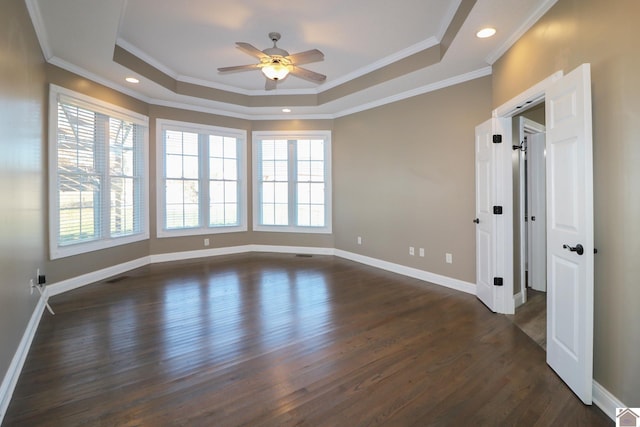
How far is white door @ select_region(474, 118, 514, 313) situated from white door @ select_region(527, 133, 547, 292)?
1206mm

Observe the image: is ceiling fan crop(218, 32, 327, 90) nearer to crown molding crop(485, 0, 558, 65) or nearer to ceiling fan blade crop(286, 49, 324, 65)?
ceiling fan blade crop(286, 49, 324, 65)

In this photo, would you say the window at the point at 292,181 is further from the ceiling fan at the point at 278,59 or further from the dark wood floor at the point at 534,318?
the dark wood floor at the point at 534,318

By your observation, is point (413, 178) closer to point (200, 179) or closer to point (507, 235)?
point (507, 235)

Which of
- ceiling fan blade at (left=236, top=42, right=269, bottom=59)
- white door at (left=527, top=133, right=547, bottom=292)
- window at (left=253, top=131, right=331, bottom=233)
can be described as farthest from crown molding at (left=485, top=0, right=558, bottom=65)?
window at (left=253, top=131, right=331, bottom=233)

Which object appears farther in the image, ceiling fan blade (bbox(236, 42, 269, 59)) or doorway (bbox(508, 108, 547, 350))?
doorway (bbox(508, 108, 547, 350))

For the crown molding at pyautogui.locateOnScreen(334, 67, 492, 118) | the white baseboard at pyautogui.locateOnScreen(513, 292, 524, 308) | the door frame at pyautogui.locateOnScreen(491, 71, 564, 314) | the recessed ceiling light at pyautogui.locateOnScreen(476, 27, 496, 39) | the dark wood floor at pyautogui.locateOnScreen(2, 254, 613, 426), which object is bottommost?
the dark wood floor at pyautogui.locateOnScreen(2, 254, 613, 426)

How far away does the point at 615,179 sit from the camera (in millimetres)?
1803

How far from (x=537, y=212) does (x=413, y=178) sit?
1666mm

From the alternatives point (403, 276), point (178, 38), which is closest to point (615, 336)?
point (403, 276)

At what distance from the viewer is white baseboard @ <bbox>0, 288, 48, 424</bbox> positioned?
1848 millimetres

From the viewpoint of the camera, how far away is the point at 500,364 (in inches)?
91.8

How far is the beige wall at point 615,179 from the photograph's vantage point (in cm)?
168

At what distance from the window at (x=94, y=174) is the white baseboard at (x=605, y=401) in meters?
5.23

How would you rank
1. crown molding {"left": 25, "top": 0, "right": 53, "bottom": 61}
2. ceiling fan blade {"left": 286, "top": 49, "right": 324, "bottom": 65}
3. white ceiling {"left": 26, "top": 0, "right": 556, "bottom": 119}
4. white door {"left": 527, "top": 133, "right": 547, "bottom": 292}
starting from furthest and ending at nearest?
white door {"left": 527, "top": 133, "right": 547, "bottom": 292}
ceiling fan blade {"left": 286, "top": 49, "right": 324, "bottom": 65}
white ceiling {"left": 26, "top": 0, "right": 556, "bottom": 119}
crown molding {"left": 25, "top": 0, "right": 53, "bottom": 61}
